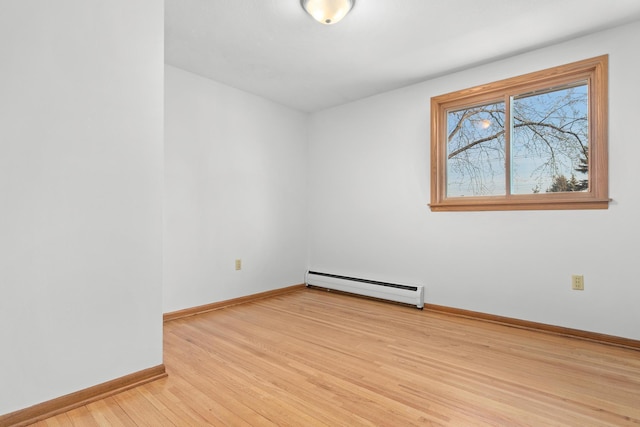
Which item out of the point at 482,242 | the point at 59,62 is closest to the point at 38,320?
the point at 59,62

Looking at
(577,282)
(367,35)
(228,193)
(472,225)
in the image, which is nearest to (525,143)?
(472,225)

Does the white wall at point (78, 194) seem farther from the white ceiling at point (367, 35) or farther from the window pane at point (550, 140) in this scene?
the window pane at point (550, 140)

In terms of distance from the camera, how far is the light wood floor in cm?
150

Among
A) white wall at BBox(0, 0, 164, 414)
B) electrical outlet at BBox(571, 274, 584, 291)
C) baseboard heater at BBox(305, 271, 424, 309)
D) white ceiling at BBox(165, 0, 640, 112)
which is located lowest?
baseboard heater at BBox(305, 271, 424, 309)

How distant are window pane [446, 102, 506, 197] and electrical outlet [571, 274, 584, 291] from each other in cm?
87

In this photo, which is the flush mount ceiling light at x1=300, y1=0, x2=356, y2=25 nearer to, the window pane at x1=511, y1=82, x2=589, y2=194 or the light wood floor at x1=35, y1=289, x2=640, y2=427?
the window pane at x1=511, y1=82, x2=589, y2=194

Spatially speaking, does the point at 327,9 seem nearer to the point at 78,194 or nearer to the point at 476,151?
the point at 78,194

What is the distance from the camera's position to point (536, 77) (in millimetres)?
2689

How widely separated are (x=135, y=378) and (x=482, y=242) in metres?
2.82

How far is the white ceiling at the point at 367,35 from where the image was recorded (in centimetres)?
216

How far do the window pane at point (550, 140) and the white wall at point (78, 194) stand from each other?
2842mm

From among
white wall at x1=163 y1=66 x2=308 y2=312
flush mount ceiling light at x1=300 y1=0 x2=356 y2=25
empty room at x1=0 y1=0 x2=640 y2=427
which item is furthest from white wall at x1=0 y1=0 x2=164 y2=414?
white wall at x1=163 y1=66 x2=308 y2=312

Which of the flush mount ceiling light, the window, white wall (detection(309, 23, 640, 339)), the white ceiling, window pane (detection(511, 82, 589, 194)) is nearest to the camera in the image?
the flush mount ceiling light

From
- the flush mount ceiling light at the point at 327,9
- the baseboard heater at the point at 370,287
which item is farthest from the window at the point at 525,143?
the flush mount ceiling light at the point at 327,9
